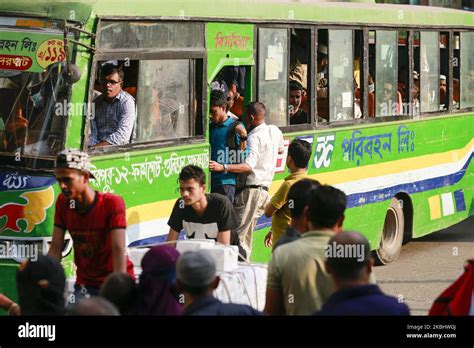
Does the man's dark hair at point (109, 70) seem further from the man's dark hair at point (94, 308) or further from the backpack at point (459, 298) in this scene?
the man's dark hair at point (94, 308)

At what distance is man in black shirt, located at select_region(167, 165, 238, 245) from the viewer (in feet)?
32.4

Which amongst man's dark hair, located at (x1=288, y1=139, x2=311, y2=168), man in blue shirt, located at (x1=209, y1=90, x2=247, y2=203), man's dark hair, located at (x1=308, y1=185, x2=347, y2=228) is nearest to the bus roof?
man in blue shirt, located at (x1=209, y1=90, x2=247, y2=203)

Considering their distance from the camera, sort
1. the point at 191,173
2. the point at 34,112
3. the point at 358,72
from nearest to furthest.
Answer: the point at 191,173 → the point at 34,112 → the point at 358,72

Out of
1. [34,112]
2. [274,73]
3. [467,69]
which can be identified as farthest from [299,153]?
[467,69]

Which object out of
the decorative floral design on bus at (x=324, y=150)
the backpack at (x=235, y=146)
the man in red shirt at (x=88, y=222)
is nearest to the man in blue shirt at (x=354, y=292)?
the man in red shirt at (x=88, y=222)

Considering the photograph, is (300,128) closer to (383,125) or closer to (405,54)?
(383,125)

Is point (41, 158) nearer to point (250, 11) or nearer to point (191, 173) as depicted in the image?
point (191, 173)

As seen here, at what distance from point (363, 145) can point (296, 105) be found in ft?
4.60

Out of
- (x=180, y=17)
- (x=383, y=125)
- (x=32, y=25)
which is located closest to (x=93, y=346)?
(x=32, y=25)

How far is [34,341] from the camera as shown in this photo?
6891 mm

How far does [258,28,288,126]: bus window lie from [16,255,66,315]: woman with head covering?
6.00 meters

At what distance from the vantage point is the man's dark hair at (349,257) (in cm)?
621

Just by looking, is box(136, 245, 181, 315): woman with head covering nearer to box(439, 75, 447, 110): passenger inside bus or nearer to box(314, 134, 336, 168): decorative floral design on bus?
box(314, 134, 336, 168): decorative floral design on bus

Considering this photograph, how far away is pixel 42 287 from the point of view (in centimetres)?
716
